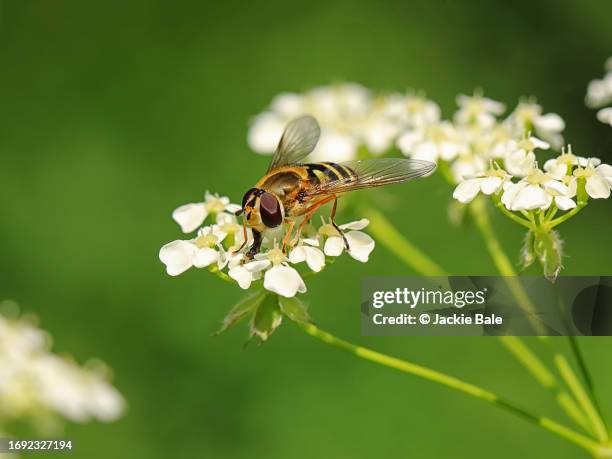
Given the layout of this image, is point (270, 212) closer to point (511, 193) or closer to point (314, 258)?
point (314, 258)

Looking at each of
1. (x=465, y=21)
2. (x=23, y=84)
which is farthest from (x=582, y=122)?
(x=23, y=84)

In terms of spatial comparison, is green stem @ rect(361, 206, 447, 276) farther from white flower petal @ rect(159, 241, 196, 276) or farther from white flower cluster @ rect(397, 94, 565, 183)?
white flower petal @ rect(159, 241, 196, 276)

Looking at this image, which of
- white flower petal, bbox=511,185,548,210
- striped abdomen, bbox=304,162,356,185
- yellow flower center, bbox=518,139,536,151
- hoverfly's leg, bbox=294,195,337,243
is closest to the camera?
white flower petal, bbox=511,185,548,210

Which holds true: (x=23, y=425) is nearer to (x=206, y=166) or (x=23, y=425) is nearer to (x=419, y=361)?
(x=419, y=361)

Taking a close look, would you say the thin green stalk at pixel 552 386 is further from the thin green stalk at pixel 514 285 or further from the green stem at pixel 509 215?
the green stem at pixel 509 215

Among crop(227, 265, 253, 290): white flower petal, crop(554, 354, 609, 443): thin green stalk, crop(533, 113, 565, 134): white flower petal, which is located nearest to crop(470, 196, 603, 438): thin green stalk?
crop(554, 354, 609, 443): thin green stalk

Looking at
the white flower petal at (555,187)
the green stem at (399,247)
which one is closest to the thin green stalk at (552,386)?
the green stem at (399,247)

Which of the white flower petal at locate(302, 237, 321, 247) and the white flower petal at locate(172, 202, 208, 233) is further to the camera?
the white flower petal at locate(172, 202, 208, 233)

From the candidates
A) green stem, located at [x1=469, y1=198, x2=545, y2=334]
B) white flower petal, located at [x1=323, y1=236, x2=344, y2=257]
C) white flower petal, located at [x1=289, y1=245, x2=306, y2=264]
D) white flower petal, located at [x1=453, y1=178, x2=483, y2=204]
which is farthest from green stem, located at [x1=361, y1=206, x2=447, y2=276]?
white flower petal, located at [x1=289, y1=245, x2=306, y2=264]

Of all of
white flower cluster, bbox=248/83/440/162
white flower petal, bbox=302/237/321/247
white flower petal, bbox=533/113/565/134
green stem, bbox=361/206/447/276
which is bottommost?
white flower petal, bbox=302/237/321/247

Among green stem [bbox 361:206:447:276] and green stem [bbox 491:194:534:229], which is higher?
green stem [bbox 361:206:447:276]

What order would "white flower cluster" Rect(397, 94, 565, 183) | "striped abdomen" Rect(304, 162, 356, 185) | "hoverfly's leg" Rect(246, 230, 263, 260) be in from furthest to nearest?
1. "white flower cluster" Rect(397, 94, 565, 183)
2. "striped abdomen" Rect(304, 162, 356, 185)
3. "hoverfly's leg" Rect(246, 230, 263, 260)
